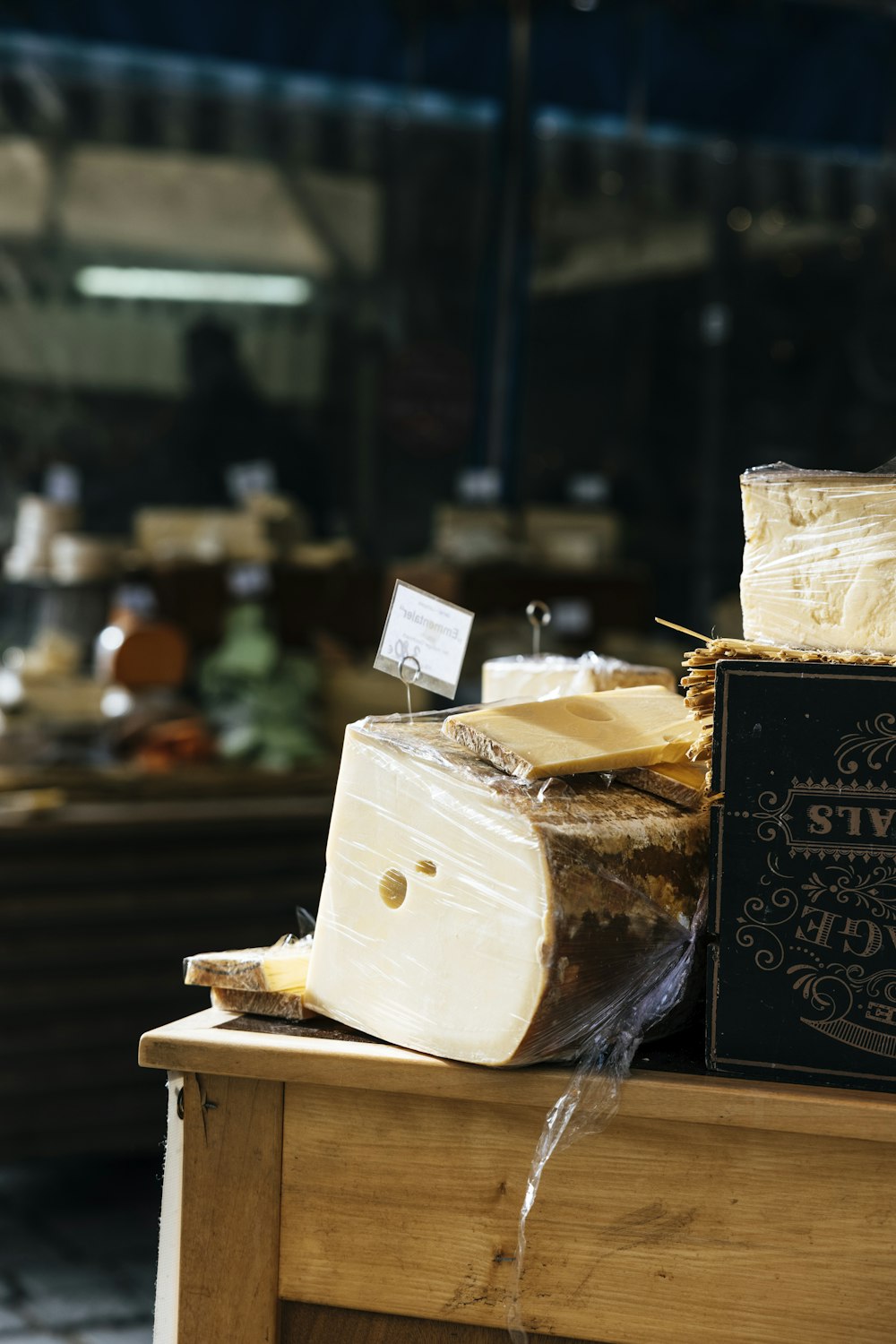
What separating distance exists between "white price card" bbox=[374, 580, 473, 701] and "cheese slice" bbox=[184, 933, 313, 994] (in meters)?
0.29

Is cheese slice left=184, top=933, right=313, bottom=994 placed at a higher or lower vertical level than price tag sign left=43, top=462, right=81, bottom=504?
lower

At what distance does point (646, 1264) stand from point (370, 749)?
0.48m

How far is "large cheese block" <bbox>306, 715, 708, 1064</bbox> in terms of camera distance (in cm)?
122

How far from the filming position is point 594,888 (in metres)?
1.24

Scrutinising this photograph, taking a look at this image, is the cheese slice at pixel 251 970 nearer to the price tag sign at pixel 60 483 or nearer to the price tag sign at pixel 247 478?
the price tag sign at pixel 60 483

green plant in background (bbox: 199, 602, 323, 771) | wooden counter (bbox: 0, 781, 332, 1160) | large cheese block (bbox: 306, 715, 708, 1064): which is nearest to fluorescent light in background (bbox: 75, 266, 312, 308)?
green plant in background (bbox: 199, 602, 323, 771)

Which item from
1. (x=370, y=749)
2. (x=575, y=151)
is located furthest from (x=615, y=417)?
(x=370, y=749)

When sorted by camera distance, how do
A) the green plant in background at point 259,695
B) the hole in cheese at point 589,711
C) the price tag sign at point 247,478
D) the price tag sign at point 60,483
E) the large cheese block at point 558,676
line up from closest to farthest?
the hole in cheese at point 589,711
the large cheese block at point 558,676
the green plant in background at point 259,695
the price tag sign at point 60,483
the price tag sign at point 247,478

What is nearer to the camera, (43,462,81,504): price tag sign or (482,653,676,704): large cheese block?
(482,653,676,704): large cheese block

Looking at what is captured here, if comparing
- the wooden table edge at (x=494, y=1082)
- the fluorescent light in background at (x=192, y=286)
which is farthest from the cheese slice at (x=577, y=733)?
the fluorescent light in background at (x=192, y=286)

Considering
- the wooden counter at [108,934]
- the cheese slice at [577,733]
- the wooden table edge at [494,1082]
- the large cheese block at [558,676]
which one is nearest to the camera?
the wooden table edge at [494,1082]

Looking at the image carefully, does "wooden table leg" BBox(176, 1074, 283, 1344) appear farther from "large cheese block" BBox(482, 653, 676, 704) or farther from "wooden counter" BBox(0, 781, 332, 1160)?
"wooden counter" BBox(0, 781, 332, 1160)

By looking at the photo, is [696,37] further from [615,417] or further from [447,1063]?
[447,1063]

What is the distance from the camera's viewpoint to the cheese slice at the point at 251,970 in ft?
4.57
